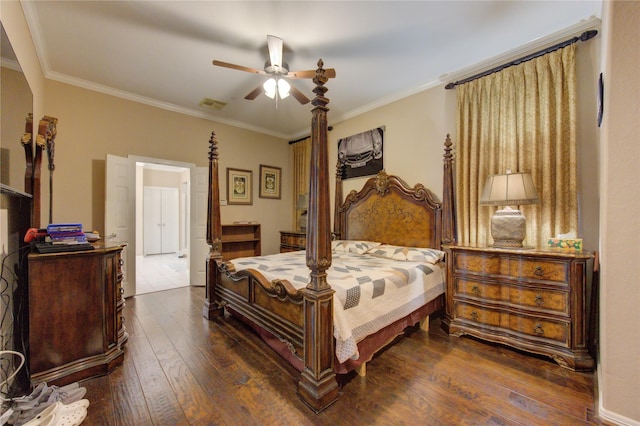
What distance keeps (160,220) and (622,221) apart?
31.1 feet

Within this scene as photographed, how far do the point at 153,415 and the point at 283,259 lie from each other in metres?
1.73

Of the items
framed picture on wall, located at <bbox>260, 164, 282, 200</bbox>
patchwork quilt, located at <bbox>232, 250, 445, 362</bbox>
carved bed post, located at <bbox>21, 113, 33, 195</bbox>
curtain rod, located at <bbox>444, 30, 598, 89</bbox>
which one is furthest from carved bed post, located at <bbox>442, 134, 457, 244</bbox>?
carved bed post, located at <bbox>21, 113, 33, 195</bbox>

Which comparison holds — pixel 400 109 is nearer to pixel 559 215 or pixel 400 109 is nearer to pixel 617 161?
pixel 559 215

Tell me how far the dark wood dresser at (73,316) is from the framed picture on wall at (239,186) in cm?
289

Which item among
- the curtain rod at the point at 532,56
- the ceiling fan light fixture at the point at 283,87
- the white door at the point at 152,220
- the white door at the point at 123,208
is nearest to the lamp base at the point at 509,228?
the curtain rod at the point at 532,56

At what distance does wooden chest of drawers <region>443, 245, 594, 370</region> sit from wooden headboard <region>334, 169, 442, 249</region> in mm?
703

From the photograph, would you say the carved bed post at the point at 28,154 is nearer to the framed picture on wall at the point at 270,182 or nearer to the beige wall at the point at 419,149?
the beige wall at the point at 419,149

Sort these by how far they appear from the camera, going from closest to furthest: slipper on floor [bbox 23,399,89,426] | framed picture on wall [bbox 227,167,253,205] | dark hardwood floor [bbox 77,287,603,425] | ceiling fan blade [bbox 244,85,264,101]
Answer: slipper on floor [bbox 23,399,89,426], dark hardwood floor [bbox 77,287,603,425], ceiling fan blade [bbox 244,85,264,101], framed picture on wall [bbox 227,167,253,205]

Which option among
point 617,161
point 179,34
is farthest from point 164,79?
point 617,161

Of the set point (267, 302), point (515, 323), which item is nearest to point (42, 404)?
point (267, 302)

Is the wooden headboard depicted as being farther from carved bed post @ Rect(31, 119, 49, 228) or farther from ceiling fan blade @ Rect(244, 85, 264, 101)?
carved bed post @ Rect(31, 119, 49, 228)

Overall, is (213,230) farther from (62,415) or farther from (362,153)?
(362,153)

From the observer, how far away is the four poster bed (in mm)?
1625

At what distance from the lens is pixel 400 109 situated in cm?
372
